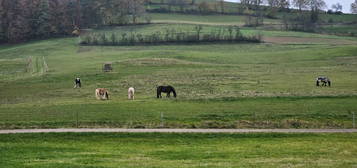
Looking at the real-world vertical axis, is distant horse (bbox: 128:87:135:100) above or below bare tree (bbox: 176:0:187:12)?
below

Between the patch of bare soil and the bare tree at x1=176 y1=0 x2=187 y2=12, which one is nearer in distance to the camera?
the patch of bare soil

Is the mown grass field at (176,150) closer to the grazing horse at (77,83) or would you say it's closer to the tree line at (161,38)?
the grazing horse at (77,83)

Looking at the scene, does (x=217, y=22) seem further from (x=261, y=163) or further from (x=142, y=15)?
(x=261, y=163)

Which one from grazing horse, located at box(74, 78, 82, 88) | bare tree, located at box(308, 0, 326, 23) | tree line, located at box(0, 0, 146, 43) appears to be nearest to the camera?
grazing horse, located at box(74, 78, 82, 88)

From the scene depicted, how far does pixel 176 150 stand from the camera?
87.3 feet

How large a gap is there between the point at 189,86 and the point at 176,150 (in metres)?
31.1

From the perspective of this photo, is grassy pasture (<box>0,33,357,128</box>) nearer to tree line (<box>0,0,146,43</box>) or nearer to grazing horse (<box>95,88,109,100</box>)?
grazing horse (<box>95,88,109,100</box>)

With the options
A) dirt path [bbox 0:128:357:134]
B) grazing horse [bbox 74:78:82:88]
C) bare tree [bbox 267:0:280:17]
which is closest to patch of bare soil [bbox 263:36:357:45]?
bare tree [bbox 267:0:280:17]

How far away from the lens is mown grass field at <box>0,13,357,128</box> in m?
36.7

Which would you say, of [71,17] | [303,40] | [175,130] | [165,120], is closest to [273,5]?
[303,40]

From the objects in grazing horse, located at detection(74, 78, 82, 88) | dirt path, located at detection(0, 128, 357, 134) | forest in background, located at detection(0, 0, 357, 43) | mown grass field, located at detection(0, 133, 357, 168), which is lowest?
grazing horse, located at detection(74, 78, 82, 88)

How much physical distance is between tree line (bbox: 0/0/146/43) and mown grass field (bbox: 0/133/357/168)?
350 feet

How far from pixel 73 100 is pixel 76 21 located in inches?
3724

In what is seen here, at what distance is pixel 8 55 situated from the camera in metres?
112
